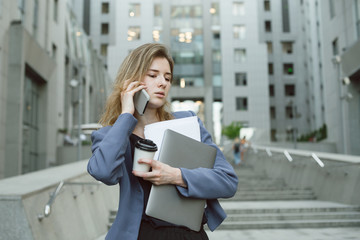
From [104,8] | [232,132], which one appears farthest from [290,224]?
[104,8]

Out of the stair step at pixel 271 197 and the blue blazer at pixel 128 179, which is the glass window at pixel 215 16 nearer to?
the stair step at pixel 271 197

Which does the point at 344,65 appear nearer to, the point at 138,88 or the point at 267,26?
the point at 138,88

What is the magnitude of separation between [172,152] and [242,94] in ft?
129

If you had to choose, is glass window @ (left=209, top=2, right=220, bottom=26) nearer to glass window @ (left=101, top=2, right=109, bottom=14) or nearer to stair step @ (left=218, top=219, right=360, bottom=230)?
glass window @ (left=101, top=2, right=109, bottom=14)

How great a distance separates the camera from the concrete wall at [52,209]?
4133 millimetres

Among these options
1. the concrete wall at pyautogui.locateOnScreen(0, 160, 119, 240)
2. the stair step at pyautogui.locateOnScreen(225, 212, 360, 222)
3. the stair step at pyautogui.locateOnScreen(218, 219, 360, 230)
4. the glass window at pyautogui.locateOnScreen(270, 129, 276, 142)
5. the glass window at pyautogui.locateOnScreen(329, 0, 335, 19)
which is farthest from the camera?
the glass window at pyautogui.locateOnScreen(270, 129, 276, 142)

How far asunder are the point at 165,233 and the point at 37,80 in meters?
20.6

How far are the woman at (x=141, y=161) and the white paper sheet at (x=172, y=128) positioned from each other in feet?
0.27

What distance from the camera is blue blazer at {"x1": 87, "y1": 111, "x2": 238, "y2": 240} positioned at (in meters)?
1.70

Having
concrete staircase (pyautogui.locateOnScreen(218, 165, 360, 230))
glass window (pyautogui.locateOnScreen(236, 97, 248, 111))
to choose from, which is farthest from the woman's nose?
glass window (pyautogui.locateOnScreen(236, 97, 248, 111))

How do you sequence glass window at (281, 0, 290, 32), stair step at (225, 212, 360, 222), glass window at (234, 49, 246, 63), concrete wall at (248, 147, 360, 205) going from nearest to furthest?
stair step at (225, 212, 360, 222) → concrete wall at (248, 147, 360, 205) → glass window at (234, 49, 246, 63) → glass window at (281, 0, 290, 32)

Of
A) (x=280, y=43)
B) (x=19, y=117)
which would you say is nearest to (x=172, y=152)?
(x=19, y=117)

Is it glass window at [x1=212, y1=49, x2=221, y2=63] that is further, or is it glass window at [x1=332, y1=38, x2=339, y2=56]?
glass window at [x1=212, y1=49, x2=221, y2=63]

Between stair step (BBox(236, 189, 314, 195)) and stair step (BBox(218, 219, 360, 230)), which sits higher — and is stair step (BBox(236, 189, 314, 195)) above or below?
above
